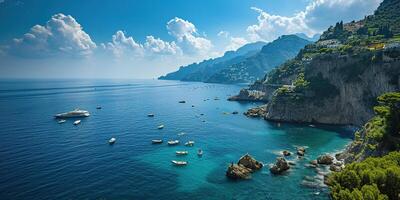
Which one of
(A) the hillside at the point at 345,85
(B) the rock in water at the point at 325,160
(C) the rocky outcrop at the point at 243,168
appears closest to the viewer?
(C) the rocky outcrop at the point at 243,168

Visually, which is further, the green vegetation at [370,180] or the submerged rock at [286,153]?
the submerged rock at [286,153]

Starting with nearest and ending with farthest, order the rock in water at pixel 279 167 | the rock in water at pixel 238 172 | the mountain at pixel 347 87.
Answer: the rock in water at pixel 238 172 < the rock in water at pixel 279 167 < the mountain at pixel 347 87

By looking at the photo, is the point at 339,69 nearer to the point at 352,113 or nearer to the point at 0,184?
the point at 352,113

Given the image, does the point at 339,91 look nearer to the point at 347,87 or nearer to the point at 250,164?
the point at 347,87

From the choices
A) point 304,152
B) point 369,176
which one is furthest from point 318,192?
point 304,152

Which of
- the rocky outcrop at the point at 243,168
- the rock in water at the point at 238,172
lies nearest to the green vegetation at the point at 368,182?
the rock in water at the point at 238,172

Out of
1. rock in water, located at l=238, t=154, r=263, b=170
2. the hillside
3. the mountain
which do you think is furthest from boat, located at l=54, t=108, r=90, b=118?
rock in water, located at l=238, t=154, r=263, b=170

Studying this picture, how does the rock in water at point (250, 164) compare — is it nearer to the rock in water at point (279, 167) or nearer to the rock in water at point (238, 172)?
the rock in water at point (238, 172)

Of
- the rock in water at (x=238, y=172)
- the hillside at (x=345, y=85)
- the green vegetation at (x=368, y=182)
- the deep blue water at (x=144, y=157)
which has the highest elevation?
the hillside at (x=345, y=85)
